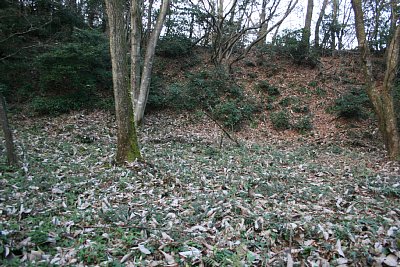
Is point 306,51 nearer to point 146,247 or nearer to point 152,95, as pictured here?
point 152,95

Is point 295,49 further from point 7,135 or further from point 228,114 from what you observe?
point 7,135

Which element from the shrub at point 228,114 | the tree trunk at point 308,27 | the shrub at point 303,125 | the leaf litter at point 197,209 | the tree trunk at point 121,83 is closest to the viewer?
the leaf litter at point 197,209

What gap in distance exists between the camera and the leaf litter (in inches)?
113

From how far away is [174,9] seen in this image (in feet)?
50.4

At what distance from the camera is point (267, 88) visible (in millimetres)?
13680

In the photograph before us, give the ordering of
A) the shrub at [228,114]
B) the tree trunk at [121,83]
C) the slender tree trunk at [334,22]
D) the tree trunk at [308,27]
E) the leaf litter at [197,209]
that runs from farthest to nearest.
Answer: the slender tree trunk at [334,22] → the tree trunk at [308,27] → the shrub at [228,114] → the tree trunk at [121,83] → the leaf litter at [197,209]

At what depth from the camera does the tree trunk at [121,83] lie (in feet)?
17.9

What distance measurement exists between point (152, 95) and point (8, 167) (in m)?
7.32

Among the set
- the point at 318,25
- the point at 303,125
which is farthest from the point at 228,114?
the point at 318,25

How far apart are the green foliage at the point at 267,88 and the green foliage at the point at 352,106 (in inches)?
114

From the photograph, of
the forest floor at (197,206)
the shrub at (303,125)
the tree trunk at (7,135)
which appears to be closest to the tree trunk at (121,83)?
the forest floor at (197,206)

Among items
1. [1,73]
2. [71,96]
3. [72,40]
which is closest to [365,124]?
[71,96]

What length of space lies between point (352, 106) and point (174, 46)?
973 centimetres

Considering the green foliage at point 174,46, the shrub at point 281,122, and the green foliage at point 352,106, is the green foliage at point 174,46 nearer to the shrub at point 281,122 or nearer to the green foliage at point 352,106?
the shrub at point 281,122
